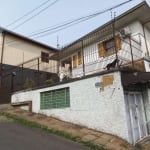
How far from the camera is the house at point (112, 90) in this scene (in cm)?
747

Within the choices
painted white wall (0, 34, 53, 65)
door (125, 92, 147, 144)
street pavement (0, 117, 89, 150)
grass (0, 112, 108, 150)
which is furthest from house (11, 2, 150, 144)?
painted white wall (0, 34, 53, 65)

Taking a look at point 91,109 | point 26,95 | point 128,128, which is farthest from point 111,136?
point 26,95

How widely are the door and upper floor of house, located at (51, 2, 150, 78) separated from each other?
1.79 m

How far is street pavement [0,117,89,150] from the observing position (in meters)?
6.01

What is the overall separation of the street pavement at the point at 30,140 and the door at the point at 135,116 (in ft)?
7.09

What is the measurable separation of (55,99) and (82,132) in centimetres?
285

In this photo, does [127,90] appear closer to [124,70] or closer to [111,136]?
[124,70]

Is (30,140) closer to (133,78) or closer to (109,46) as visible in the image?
(133,78)

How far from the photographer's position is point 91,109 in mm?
8219

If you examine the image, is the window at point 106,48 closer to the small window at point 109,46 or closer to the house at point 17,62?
the small window at point 109,46

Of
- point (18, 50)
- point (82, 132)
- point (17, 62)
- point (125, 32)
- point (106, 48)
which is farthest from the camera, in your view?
point (18, 50)

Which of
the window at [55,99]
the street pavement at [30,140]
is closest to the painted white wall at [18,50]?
the window at [55,99]

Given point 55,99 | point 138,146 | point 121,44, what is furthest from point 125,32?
point 138,146

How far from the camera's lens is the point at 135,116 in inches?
315
